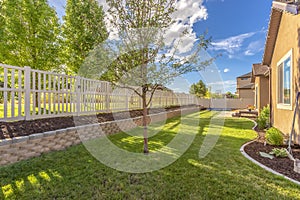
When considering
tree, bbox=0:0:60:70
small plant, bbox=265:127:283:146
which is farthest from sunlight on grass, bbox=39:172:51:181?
tree, bbox=0:0:60:70

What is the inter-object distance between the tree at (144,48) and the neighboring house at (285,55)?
2.69 m

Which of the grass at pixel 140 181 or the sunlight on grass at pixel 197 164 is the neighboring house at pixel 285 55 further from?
the sunlight on grass at pixel 197 164

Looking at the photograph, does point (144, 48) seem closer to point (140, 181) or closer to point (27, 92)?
point (140, 181)

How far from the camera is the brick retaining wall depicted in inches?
132

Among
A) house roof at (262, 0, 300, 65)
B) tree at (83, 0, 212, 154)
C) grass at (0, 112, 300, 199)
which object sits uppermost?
house roof at (262, 0, 300, 65)

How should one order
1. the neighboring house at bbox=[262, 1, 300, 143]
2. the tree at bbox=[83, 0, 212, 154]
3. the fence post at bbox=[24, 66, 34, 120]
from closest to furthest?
1. the tree at bbox=[83, 0, 212, 154]
2. the fence post at bbox=[24, 66, 34, 120]
3. the neighboring house at bbox=[262, 1, 300, 143]

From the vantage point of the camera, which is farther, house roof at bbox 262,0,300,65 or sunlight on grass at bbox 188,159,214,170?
house roof at bbox 262,0,300,65

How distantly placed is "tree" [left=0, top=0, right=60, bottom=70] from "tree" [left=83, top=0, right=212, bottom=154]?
685cm

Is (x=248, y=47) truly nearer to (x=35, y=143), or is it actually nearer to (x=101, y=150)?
(x=101, y=150)

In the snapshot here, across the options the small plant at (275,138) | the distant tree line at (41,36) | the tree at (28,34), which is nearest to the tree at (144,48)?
the small plant at (275,138)

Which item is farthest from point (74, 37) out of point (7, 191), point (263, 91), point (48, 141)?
point (263, 91)

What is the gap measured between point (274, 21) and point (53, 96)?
851 cm

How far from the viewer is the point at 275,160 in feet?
13.3

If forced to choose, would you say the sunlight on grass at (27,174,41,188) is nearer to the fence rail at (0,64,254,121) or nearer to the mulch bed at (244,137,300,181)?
the fence rail at (0,64,254,121)
